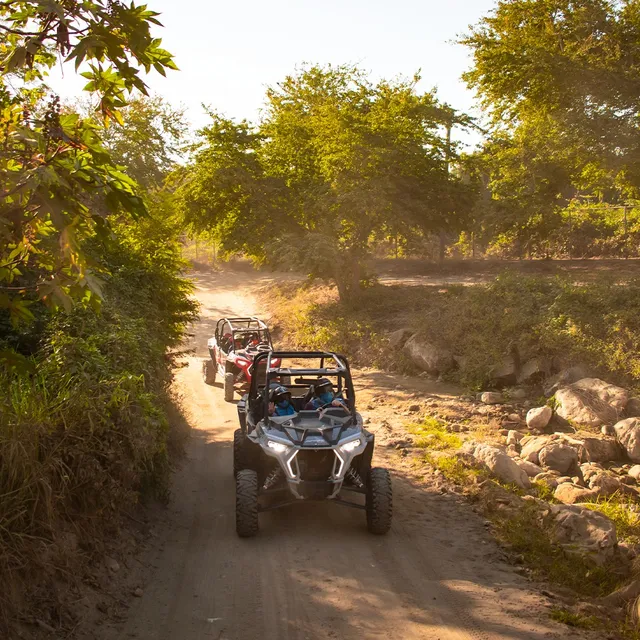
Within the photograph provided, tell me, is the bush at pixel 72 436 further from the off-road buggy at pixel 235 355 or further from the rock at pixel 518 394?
the rock at pixel 518 394

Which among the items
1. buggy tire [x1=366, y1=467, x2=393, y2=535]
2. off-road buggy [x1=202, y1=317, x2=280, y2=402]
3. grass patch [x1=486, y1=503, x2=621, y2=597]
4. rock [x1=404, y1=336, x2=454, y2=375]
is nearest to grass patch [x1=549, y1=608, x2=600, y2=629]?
grass patch [x1=486, y1=503, x2=621, y2=597]

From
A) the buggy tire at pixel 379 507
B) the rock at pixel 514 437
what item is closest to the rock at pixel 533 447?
the rock at pixel 514 437

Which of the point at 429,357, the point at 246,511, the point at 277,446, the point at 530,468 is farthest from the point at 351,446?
the point at 429,357

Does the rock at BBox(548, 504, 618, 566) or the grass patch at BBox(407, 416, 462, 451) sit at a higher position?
the rock at BBox(548, 504, 618, 566)

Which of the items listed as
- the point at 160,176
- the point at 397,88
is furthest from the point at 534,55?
the point at 160,176

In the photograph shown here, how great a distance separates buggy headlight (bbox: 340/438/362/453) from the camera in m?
8.35

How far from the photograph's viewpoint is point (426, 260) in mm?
34125

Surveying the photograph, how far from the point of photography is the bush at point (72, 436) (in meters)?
5.64

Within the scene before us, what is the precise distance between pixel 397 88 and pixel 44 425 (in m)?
20.1

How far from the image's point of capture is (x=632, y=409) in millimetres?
13820

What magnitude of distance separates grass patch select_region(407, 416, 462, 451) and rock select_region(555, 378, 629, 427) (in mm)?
2574

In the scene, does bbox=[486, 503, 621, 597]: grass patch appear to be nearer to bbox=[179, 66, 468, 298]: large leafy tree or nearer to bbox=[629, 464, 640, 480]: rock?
bbox=[629, 464, 640, 480]: rock

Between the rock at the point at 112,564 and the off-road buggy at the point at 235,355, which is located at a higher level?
the off-road buggy at the point at 235,355

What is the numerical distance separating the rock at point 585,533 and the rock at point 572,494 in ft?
5.30
